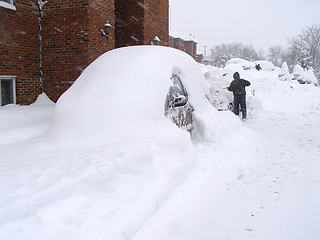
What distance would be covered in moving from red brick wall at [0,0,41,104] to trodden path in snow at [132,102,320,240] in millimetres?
→ 5369

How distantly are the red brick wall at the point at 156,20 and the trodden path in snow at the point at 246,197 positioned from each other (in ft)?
20.4

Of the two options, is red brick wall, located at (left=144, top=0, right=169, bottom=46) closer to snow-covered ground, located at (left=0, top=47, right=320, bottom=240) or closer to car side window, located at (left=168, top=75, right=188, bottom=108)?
snow-covered ground, located at (left=0, top=47, right=320, bottom=240)

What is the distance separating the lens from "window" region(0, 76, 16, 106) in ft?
25.0

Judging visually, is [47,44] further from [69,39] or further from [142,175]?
[142,175]

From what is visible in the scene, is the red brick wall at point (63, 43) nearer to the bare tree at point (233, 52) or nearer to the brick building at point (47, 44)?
the brick building at point (47, 44)

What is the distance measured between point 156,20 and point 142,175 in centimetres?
900

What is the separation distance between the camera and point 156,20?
37.1 ft

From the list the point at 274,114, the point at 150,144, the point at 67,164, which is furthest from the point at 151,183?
the point at 274,114

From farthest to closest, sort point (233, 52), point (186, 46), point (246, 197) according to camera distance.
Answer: point (233, 52) → point (186, 46) → point (246, 197)

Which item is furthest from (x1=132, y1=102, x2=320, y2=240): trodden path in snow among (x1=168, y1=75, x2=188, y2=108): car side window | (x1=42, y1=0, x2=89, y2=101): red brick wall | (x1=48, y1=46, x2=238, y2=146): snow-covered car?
(x1=42, y1=0, x2=89, y2=101): red brick wall

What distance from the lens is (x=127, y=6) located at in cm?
1046

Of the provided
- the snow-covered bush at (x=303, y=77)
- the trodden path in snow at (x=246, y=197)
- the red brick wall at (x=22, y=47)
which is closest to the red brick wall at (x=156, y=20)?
the red brick wall at (x=22, y=47)

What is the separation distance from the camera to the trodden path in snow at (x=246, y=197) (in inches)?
118

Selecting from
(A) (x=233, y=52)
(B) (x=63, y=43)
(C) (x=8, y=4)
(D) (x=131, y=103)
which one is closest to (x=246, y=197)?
(D) (x=131, y=103)
